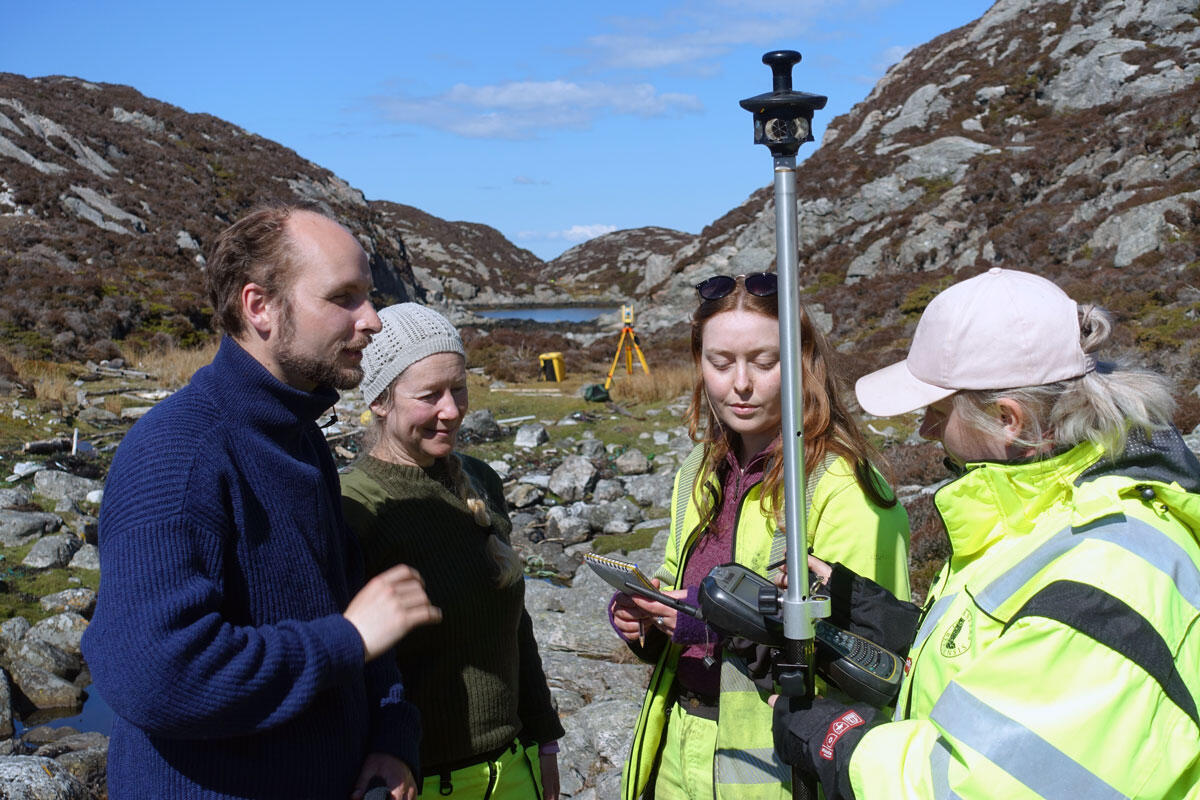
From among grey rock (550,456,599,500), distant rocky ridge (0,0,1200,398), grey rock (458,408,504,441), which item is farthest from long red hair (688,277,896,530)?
grey rock (458,408,504,441)

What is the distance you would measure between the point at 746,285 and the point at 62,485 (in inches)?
337

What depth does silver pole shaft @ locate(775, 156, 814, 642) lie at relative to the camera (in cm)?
150

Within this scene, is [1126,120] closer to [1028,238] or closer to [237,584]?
[1028,238]

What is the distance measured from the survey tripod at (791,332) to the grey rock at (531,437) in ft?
35.4

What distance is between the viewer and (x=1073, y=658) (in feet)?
3.90

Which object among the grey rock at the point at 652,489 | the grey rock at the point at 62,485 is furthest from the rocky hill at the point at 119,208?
the grey rock at the point at 652,489

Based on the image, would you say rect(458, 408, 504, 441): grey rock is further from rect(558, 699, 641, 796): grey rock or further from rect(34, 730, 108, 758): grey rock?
rect(558, 699, 641, 796): grey rock

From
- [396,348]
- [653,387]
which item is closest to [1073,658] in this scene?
[396,348]

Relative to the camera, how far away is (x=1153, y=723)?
3.85 ft

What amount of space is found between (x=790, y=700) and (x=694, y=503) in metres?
0.80

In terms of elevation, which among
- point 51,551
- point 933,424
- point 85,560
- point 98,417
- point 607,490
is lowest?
point 607,490

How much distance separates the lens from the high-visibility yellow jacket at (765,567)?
196cm

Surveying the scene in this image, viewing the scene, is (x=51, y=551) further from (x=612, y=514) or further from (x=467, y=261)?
(x=467, y=261)

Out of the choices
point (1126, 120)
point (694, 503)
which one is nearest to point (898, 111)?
point (1126, 120)
